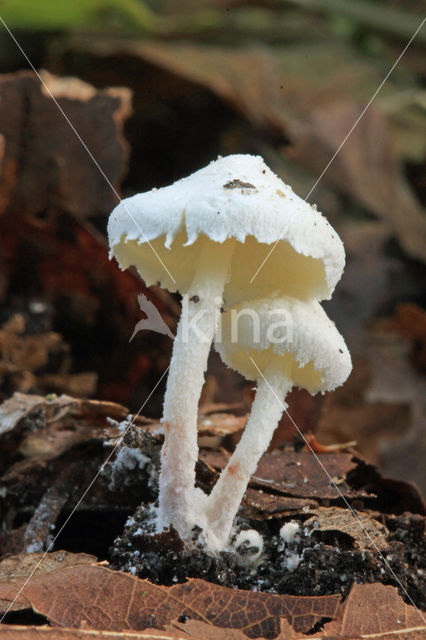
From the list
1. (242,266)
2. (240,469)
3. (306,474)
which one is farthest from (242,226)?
(306,474)

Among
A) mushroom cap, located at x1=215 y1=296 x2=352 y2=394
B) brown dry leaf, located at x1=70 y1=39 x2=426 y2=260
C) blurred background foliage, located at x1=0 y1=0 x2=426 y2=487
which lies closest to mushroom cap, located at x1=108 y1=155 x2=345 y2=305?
mushroom cap, located at x1=215 y1=296 x2=352 y2=394

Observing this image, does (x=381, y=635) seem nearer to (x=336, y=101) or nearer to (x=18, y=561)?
(x=18, y=561)

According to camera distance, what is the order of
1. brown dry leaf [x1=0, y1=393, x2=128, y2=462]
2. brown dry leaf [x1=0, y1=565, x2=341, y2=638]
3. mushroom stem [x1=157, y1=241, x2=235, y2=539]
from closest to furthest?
brown dry leaf [x1=0, y1=565, x2=341, y2=638], mushroom stem [x1=157, y1=241, x2=235, y2=539], brown dry leaf [x1=0, y1=393, x2=128, y2=462]

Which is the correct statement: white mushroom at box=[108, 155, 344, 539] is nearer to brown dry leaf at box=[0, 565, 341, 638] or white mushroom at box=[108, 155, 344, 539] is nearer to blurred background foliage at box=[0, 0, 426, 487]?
brown dry leaf at box=[0, 565, 341, 638]

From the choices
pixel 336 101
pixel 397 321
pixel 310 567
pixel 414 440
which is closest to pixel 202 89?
pixel 336 101

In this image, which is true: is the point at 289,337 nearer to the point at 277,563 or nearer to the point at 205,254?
the point at 205,254

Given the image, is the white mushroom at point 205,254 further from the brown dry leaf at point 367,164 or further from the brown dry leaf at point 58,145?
the brown dry leaf at point 367,164
